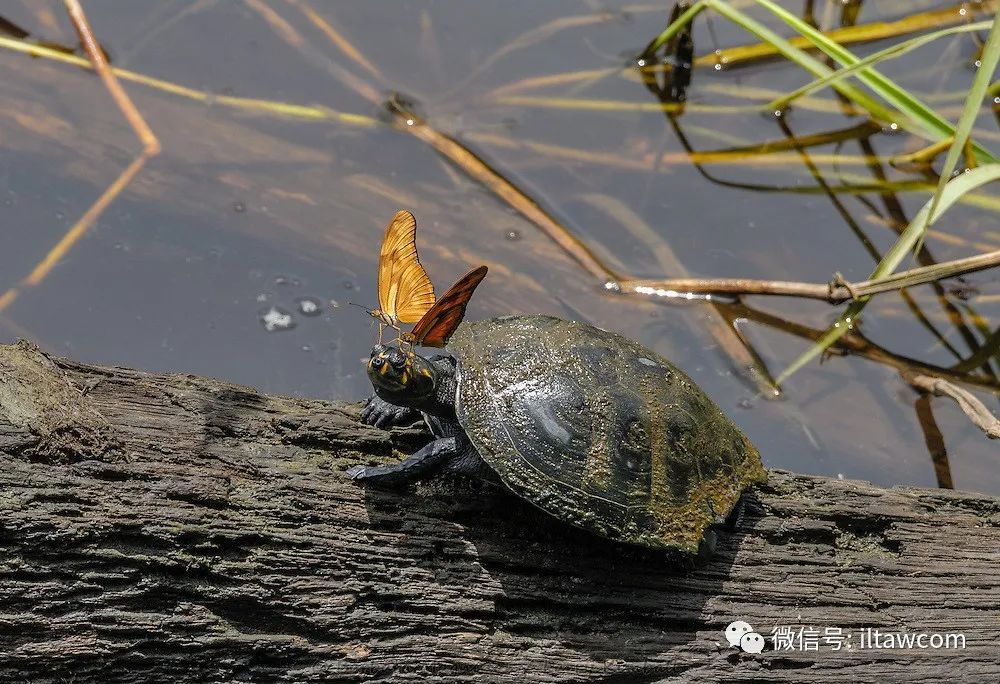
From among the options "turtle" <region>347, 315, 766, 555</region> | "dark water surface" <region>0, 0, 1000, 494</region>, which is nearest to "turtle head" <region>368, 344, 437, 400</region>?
"turtle" <region>347, 315, 766, 555</region>

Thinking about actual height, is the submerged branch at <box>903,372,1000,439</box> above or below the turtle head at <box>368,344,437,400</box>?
above

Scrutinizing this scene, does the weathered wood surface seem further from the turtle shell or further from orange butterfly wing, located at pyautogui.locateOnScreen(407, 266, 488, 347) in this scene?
orange butterfly wing, located at pyautogui.locateOnScreen(407, 266, 488, 347)

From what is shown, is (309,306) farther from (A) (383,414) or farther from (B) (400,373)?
(B) (400,373)

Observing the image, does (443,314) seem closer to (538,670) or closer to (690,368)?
(538,670)

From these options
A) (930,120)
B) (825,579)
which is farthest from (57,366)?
(930,120)

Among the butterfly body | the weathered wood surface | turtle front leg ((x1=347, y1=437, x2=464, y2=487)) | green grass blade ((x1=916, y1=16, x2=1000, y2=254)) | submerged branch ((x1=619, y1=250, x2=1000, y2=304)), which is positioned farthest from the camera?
submerged branch ((x1=619, y1=250, x2=1000, y2=304))

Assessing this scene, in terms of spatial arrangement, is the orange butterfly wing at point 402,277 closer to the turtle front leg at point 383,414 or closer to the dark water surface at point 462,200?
the turtle front leg at point 383,414
